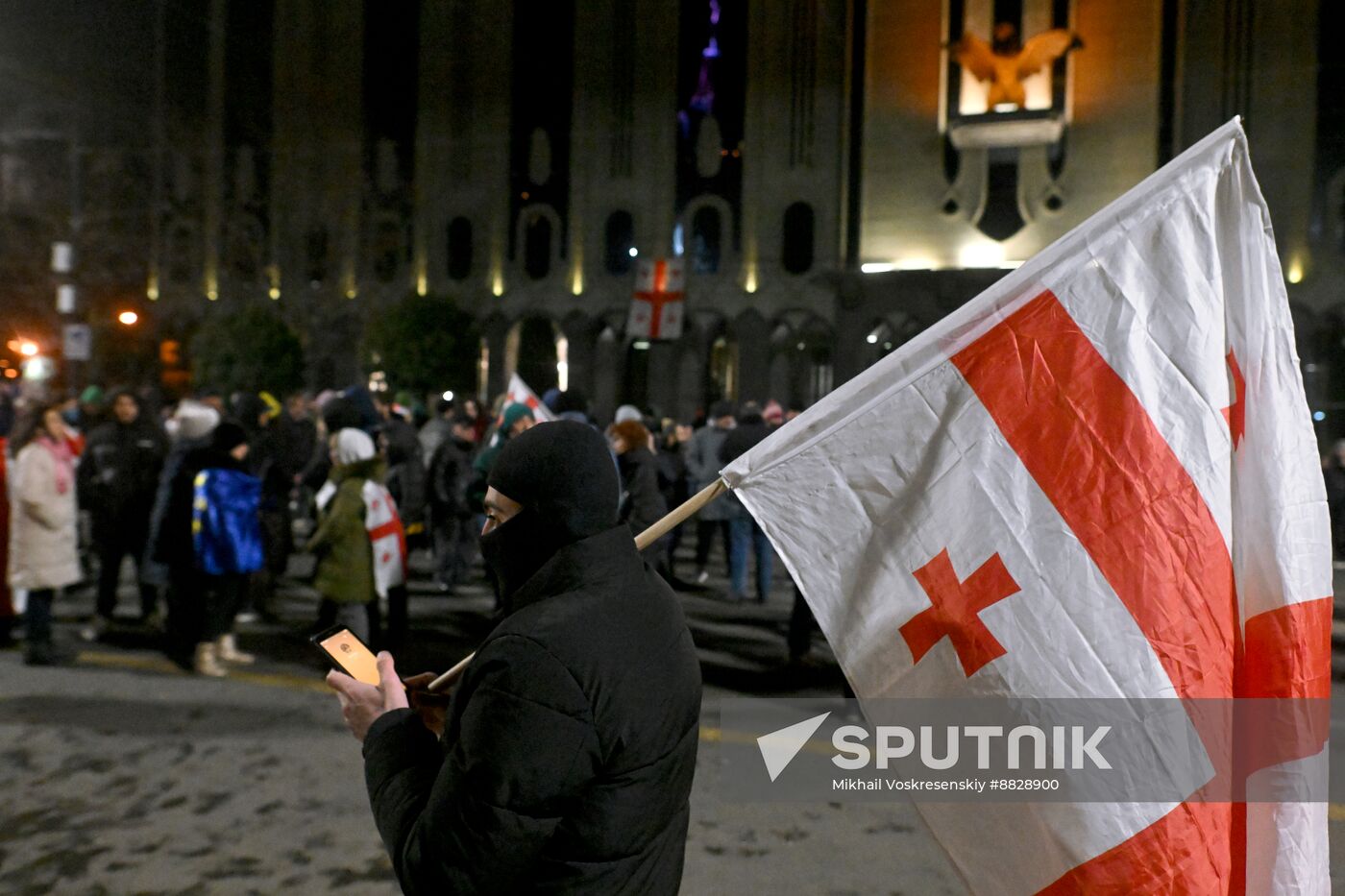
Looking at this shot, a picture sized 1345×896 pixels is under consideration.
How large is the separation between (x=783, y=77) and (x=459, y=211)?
11.8 meters

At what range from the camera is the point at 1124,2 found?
2878cm

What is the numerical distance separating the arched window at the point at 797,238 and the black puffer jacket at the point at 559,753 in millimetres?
32565

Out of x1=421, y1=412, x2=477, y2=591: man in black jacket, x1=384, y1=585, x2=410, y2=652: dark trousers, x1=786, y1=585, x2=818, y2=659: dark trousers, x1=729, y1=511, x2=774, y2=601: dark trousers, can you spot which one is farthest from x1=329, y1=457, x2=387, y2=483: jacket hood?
x1=729, y1=511, x2=774, y2=601: dark trousers

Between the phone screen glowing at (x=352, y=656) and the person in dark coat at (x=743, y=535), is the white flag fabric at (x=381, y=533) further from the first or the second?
the phone screen glowing at (x=352, y=656)

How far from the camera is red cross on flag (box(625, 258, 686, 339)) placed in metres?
24.1

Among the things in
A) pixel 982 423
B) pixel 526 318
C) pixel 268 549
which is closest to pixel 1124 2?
pixel 526 318

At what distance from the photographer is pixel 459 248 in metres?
38.6

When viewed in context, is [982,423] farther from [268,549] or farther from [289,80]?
[289,80]

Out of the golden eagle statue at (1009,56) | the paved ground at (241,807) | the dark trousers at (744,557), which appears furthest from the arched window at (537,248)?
the paved ground at (241,807)

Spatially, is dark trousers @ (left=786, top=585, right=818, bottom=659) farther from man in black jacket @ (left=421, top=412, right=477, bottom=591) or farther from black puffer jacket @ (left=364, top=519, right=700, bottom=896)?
black puffer jacket @ (left=364, top=519, right=700, bottom=896)

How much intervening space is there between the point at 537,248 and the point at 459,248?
2.83 m

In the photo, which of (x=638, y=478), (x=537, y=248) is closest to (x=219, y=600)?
(x=638, y=478)

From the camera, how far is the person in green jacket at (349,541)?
682 centimetres

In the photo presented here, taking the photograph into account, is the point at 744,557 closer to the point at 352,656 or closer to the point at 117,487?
the point at 117,487
